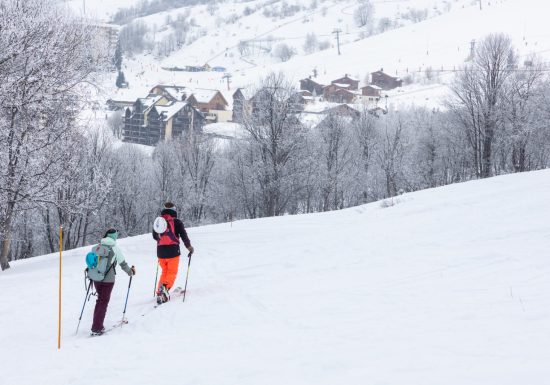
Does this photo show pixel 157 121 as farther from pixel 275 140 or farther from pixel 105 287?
pixel 105 287

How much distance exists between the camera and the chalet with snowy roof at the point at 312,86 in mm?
112062

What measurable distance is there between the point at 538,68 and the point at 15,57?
41.3 metres

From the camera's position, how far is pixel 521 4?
14725 centimetres

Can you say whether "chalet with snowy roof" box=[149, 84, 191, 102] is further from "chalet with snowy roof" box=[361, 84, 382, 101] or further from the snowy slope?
the snowy slope

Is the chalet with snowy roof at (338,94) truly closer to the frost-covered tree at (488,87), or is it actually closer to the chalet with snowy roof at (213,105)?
the chalet with snowy roof at (213,105)

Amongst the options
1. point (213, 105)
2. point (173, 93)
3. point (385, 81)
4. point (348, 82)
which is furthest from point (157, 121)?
point (385, 81)

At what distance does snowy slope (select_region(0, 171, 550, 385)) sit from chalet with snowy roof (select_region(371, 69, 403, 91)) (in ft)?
326

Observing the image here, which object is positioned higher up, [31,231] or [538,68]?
[538,68]

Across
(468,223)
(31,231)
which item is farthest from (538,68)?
(31,231)

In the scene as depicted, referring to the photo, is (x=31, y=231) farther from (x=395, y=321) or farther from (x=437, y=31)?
(x=437, y=31)

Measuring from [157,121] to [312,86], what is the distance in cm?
4025

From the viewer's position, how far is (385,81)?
369ft

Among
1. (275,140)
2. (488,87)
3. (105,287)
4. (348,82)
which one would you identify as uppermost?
(348,82)

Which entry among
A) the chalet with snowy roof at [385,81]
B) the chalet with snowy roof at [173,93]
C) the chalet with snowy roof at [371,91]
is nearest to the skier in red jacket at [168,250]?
the chalet with snowy roof at [173,93]
